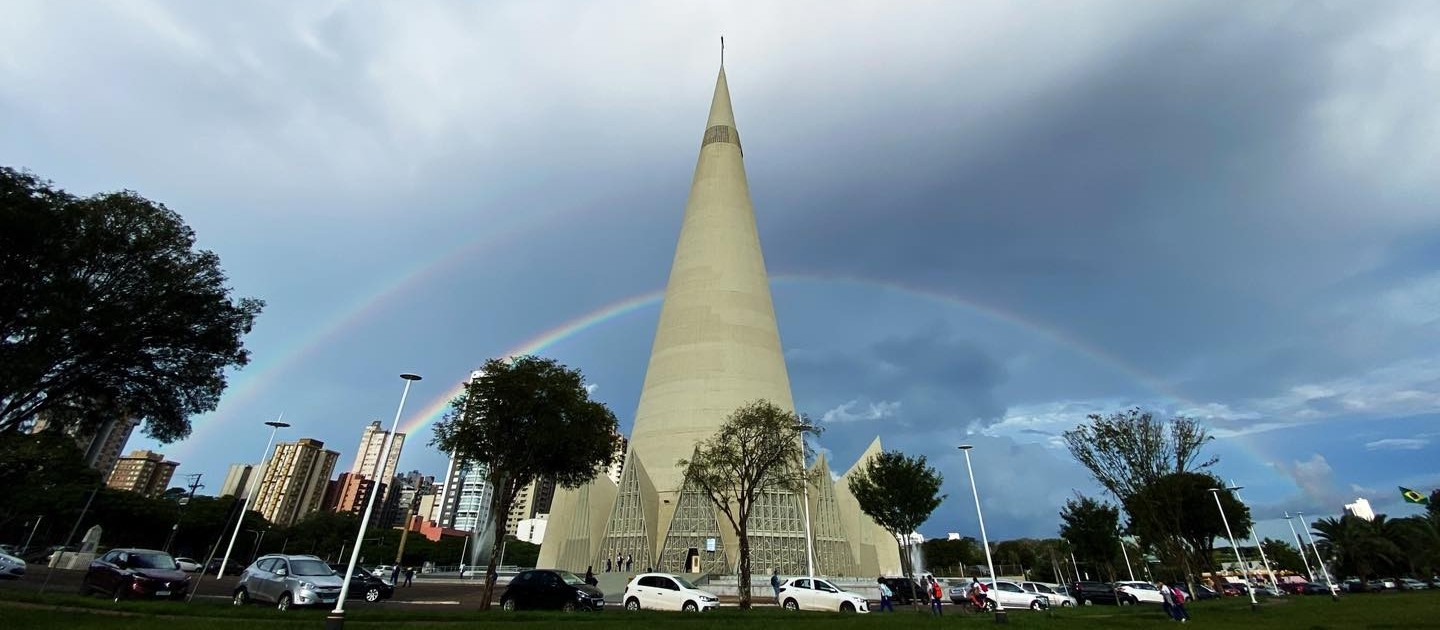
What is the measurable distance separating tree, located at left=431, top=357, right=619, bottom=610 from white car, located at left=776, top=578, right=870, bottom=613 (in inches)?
348

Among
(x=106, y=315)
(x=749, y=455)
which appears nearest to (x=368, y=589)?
(x=106, y=315)

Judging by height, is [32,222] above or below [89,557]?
above

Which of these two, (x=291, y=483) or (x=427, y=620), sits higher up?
(x=291, y=483)

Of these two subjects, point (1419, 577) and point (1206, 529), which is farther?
point (1419, 577)

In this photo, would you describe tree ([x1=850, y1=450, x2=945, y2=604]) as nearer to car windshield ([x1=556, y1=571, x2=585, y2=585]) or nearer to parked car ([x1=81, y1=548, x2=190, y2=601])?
car windshield ([x1=556, y1=571, x2=585, y2=585])

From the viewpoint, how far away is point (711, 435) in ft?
117

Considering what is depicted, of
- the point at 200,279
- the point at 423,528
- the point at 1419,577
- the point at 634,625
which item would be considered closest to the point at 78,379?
the point at 200,279

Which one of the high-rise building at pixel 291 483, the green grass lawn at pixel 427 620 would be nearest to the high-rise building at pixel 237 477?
the high-rise building at pixel 291 483

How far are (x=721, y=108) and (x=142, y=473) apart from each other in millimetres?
110888

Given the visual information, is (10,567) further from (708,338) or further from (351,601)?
(708,338)

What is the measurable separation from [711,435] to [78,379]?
2559 cm

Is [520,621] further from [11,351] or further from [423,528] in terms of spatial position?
[423,528]

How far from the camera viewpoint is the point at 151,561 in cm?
1750

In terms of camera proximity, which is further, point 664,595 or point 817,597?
point 817,597
